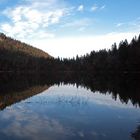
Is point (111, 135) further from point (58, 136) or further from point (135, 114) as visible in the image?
point (135, 114)

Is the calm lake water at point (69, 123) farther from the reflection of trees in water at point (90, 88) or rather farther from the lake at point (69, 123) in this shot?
the reflection of trees in water at point (90, 88)

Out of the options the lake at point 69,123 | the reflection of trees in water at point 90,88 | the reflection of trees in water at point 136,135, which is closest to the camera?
the reflection of trees in water at point 136,135

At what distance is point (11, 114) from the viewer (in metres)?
26.9

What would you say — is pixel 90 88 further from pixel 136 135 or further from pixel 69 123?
pixel 136 135

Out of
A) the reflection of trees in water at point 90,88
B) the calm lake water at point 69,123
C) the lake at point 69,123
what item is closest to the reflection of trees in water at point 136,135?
the lake at point 69,123

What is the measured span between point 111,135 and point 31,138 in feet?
16.2

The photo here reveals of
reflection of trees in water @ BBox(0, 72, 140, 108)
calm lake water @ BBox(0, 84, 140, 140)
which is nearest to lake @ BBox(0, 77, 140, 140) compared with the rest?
calm lake water @ BBox(0, 84, 140, 140)

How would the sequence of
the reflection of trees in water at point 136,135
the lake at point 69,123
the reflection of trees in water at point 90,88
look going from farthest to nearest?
the reflection of trees in water at point 90,88 < the lake at point 69,123 < the reflection of trees in water at point 136,135

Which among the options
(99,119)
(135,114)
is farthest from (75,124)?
(135,114)

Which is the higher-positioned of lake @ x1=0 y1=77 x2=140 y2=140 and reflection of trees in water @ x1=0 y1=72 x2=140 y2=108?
reflection of trees in water @ x1=0 y1=72 x2=140 y2=108

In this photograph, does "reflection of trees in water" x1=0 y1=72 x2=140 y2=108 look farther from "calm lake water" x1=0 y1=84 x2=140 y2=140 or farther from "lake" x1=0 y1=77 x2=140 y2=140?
"calm lake water" x1=0 y1=84 x2=140 y2=140

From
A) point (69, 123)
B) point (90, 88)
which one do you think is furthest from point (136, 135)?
point (90, 88)

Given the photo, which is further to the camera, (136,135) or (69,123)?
(69,123)

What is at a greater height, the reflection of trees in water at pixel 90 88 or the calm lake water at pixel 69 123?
the reflection of trees in water at pixel 90 88
